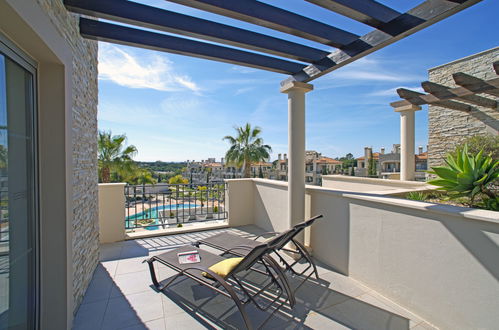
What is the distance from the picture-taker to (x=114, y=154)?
12.5m

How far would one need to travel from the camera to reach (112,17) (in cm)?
241

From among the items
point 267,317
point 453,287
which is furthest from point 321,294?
point 453,287

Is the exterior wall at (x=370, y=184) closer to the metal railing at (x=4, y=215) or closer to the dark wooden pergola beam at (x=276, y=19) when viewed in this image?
the dark wooden pergola beam at (x=276, y=19)

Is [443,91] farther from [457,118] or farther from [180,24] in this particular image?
[180,24]

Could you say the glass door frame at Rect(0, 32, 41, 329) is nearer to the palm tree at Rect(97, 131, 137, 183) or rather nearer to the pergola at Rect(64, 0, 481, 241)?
the pergola at Rect(64, 0, 481, 241)

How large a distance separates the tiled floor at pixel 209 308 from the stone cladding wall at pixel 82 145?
30 centimetres

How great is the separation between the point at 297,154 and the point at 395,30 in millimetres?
2101

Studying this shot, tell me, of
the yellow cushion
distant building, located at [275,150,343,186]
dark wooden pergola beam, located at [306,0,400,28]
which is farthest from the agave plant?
distant building, located at [275,150,343,186]

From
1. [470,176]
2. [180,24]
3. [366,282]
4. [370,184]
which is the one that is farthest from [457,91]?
[180,24]

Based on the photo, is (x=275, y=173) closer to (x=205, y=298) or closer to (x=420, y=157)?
(x=420, y=157)

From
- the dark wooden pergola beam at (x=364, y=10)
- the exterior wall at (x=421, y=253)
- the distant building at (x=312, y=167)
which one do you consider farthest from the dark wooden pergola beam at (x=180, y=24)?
the distant building at (x=312, y=167)

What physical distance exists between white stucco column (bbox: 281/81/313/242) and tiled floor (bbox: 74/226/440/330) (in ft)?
3.40

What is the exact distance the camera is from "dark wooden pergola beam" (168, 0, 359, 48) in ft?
7.52

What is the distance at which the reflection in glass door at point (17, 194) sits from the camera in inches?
57.9
